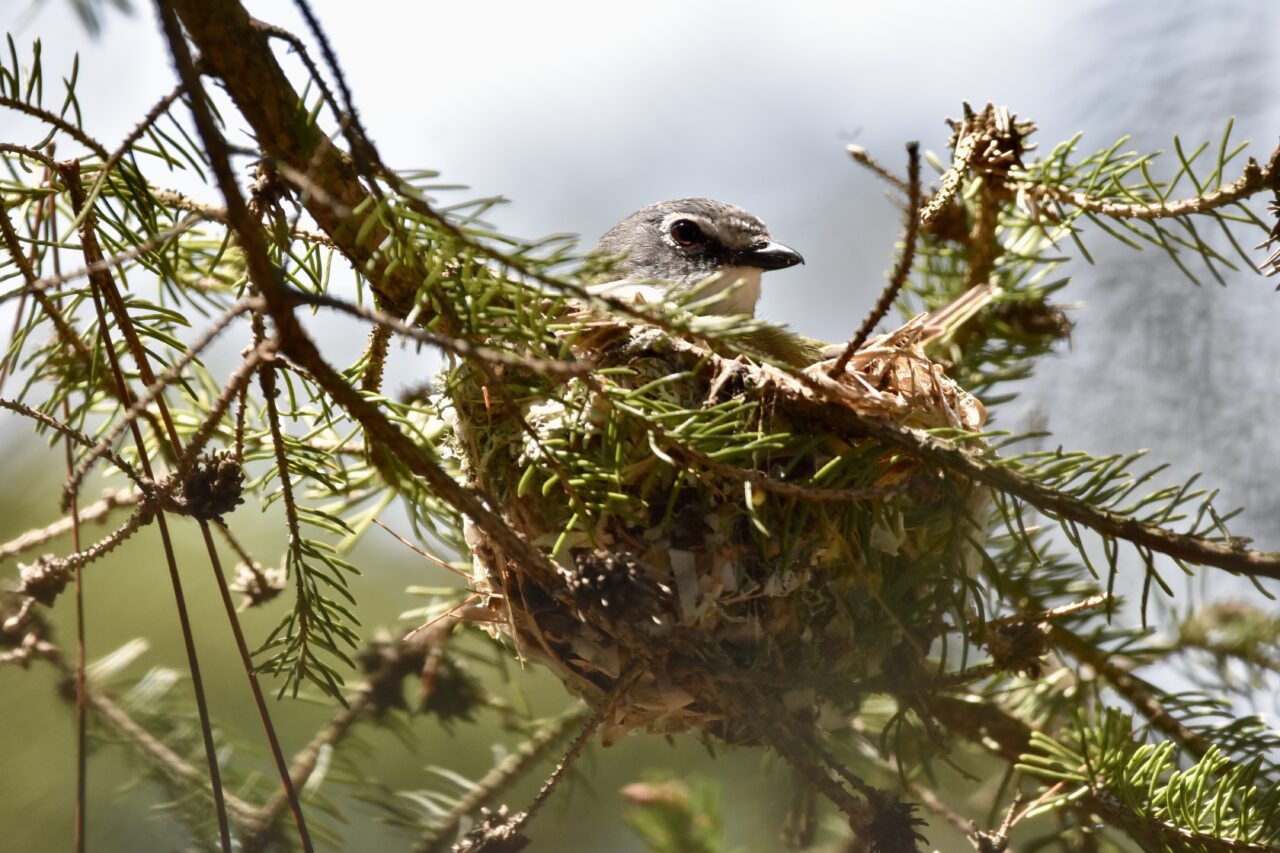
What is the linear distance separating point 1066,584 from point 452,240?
2.05m

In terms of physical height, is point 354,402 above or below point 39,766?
above

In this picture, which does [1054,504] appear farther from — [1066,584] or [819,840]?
[819,840]

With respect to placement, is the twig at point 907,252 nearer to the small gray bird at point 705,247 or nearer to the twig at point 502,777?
the twig at point 502,777

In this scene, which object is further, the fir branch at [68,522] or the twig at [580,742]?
the fir branch at [68,522]

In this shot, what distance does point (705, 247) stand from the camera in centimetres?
394

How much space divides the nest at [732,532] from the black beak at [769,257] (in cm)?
107

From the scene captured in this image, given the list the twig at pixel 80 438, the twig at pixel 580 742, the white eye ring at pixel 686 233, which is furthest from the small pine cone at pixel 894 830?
→ the white eye ring at pixel 686 233

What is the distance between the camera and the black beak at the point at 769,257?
3.70 meters

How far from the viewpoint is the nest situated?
2.06m

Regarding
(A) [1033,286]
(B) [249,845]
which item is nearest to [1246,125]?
(A) [1033,286]

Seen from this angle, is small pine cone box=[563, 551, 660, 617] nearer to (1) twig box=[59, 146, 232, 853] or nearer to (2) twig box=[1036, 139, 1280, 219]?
(1) twig box=[59, 146, 232, 853]

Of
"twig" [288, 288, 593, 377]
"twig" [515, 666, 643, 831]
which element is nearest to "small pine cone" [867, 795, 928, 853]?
"twig" [515, 666, 643, 831]

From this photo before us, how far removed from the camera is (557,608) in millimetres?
2371

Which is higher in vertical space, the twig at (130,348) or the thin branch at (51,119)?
the thin branch at (51,119)
